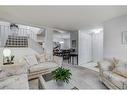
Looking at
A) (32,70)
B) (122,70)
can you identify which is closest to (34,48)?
(32,70)

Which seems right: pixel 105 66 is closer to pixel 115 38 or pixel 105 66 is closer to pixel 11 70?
pixel 115 38

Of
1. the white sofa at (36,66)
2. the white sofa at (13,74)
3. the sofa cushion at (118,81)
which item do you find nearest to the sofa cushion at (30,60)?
the white sofa at (36,66)

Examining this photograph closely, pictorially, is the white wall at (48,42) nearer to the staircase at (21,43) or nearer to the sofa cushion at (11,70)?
the staircase at (21,43)

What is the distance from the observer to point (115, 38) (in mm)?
3842

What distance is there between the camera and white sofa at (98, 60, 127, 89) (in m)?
2.43

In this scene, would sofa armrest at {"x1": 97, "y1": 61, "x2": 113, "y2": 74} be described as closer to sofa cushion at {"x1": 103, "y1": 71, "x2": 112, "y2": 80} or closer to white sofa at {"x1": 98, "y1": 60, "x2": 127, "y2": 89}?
white sofa at {"x1": 98, "y1": 60, "x2": 127, "y2": 89}

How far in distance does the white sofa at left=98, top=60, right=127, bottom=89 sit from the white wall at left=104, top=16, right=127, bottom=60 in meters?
0.52

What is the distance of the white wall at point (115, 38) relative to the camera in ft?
11.5

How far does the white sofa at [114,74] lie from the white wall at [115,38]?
522 millimetres

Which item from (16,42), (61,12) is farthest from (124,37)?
(16,42)

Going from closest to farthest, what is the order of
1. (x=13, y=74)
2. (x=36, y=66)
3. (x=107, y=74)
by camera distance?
1. (x=13, y=74)
2. (x=107, y=74)
3. (x=36, y=66)

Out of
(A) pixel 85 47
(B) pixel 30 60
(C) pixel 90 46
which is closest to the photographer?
(B) pixel 30 60

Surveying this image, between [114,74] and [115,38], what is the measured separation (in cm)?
148
